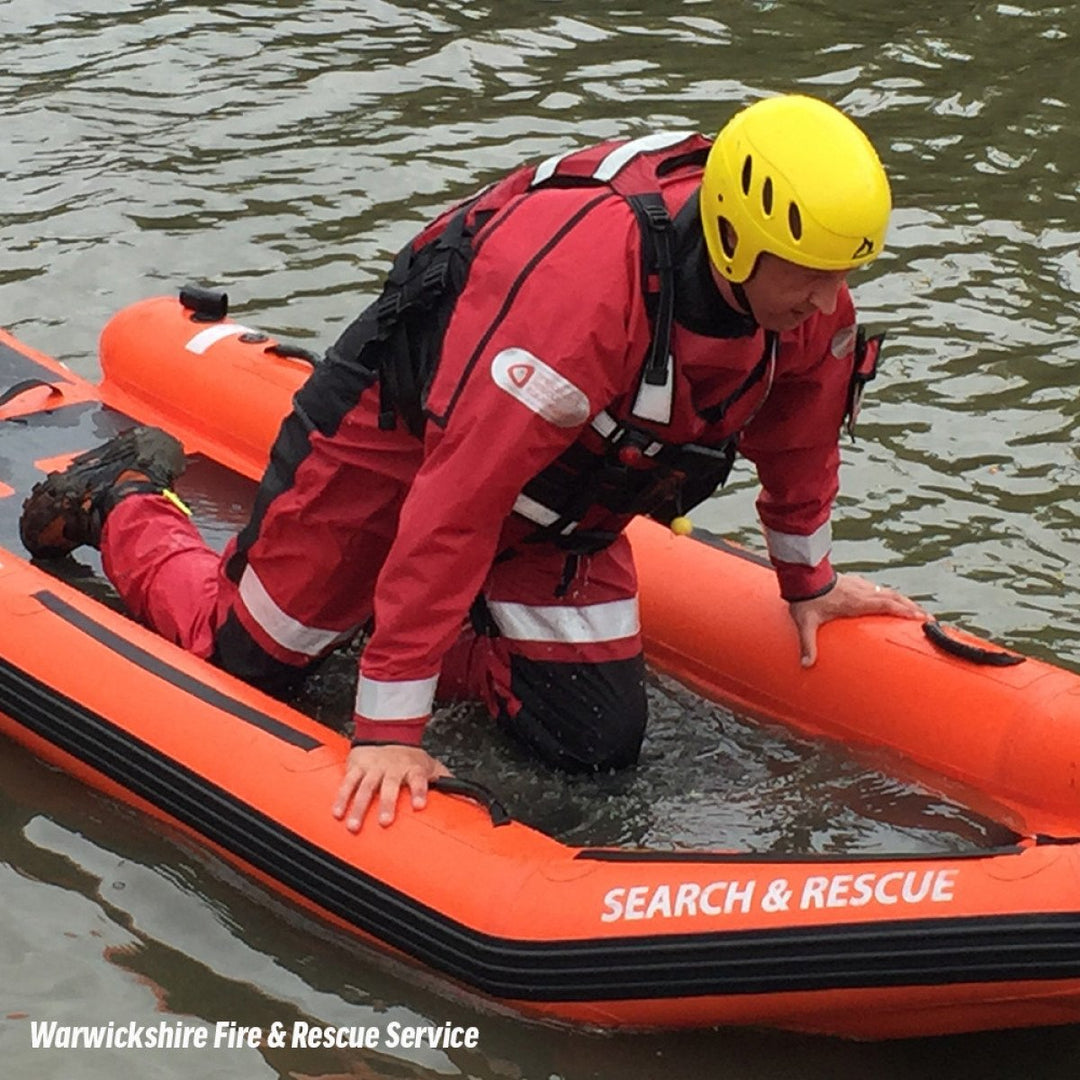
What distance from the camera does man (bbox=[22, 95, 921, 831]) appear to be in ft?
10.3

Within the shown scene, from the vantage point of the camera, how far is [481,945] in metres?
3.29

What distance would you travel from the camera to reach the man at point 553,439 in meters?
3.14

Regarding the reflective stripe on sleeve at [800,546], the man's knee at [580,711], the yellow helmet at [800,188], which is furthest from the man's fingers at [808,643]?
the yellow helmet at [800,188]

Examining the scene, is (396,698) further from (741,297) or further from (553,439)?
(741,297)

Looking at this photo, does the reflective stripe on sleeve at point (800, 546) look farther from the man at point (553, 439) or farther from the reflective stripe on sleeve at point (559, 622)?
the reflective stripe on sleeve at point (559, 622)

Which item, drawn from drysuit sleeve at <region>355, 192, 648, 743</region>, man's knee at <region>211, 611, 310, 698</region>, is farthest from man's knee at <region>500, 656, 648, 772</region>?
drysuit sleeve at <region>355, 192, 648, 743</region>

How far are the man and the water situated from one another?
1.01 feet

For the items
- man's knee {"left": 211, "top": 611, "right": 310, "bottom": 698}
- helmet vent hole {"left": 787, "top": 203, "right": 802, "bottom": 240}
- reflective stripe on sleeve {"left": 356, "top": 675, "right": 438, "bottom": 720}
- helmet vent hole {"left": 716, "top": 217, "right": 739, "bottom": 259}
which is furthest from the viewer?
man's knee {"left": 211, "top": 611, "right": 310, "bottom": 698}

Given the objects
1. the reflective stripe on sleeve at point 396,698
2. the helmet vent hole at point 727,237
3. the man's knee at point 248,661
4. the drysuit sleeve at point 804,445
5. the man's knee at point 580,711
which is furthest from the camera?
the man's knee at point 248,661

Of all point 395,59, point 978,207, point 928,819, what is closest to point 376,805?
A: point 928,819

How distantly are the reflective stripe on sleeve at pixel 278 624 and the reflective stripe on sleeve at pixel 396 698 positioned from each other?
0.54 metres

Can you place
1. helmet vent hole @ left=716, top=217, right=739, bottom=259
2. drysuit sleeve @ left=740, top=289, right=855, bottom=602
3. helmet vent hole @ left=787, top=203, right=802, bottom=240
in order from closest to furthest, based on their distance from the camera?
1. helmet vent hole @ left=787, top=203, right=802, bottom=240
2. helmet vent hole @ left=716, top=217, right=739, bottom=259
3. drysuit sleeve @ left=740, top=289, right=855, bottom=602

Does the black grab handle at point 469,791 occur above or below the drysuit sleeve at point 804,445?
below

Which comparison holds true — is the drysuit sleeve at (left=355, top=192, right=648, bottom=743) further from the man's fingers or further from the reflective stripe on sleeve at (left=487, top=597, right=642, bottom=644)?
the man's fingers
